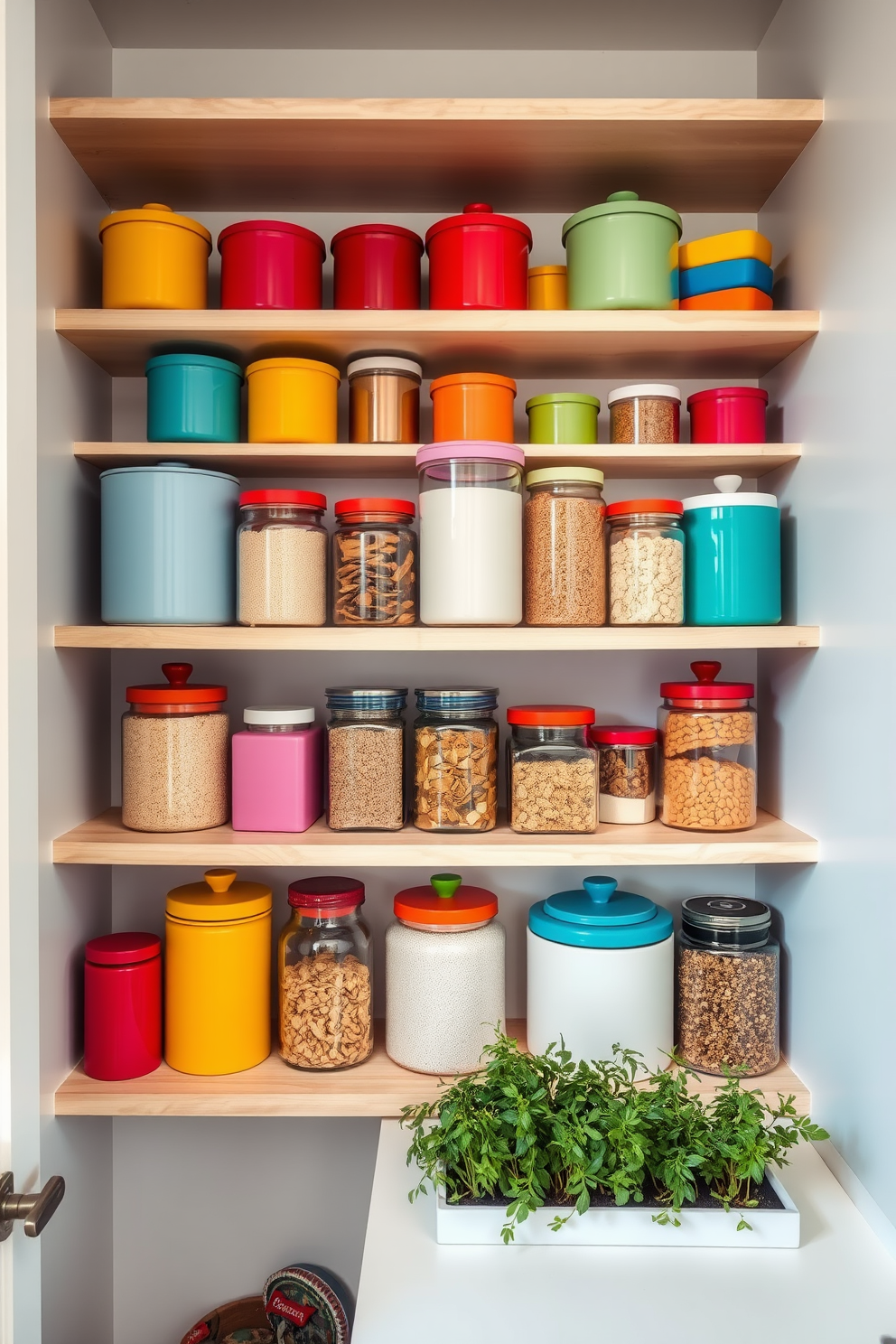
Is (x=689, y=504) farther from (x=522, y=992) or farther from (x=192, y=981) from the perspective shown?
(x=192, y=981)

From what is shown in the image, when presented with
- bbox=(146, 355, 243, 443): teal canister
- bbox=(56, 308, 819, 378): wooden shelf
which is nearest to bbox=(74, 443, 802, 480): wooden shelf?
bbox=(146, 355, 243, 443): teal canister

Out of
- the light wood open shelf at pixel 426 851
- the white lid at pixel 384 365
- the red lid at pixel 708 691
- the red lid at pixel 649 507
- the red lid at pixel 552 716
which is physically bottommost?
the light wood open shelf at pixel 426 851

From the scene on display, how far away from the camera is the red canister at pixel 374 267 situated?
1330mm

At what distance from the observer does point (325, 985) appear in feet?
4.27

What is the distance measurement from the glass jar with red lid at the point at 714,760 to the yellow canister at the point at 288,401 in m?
0.67

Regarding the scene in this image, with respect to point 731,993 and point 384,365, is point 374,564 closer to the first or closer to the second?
point 384,365

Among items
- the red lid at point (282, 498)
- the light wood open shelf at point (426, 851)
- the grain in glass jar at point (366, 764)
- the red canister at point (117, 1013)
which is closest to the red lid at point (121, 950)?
the red canister at point (117, 1013)

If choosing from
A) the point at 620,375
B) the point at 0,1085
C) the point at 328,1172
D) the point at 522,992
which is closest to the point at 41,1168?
the point at 0,1085

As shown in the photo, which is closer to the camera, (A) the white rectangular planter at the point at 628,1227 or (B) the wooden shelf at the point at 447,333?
(A) the white rectangular planter at the point at 628,1227

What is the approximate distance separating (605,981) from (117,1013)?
70 centimetres

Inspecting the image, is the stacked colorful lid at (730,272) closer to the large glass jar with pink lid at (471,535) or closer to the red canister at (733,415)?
the red canister at (733,415)

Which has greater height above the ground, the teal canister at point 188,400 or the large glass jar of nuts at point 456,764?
the teal canister at point 188,400

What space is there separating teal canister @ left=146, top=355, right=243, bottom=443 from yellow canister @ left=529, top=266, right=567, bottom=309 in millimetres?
488

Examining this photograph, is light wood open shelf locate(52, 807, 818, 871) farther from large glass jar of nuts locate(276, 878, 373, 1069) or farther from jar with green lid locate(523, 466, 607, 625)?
jar with green lid locate(523, 466, 607, 625)
